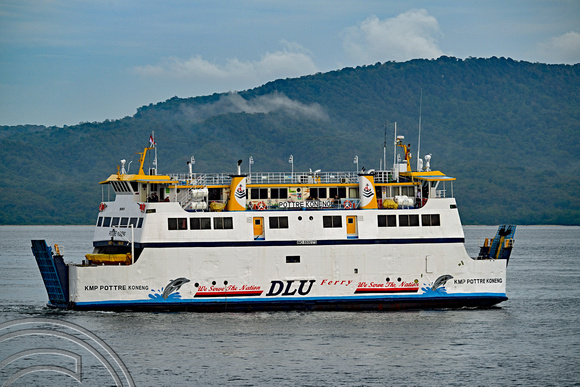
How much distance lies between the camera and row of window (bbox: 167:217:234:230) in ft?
104

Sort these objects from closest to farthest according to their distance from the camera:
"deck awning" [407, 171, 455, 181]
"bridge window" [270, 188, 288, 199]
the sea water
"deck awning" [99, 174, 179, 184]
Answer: the sea water, "deck awning" [99, 174, 179, 184], "deck awning" [407, 171, 455, 181], "bridge window" [270, 188, 288, 199]

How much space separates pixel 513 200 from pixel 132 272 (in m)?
170

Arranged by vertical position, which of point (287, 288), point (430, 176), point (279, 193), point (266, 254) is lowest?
point (287, 288)

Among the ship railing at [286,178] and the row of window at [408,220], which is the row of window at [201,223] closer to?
the ship railing at [286,178]

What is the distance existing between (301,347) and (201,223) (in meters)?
6.85

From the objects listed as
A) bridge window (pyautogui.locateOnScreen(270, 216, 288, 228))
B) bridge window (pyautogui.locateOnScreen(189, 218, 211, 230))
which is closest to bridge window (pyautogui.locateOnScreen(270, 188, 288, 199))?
bridge window (pyautogui.locateOnScreen(270, 216, 288, 228))

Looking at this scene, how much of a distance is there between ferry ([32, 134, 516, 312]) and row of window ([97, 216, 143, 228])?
0.16 feet

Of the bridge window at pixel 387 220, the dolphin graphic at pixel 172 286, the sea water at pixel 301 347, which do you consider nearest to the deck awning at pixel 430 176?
the bridge window at pixel 387 220

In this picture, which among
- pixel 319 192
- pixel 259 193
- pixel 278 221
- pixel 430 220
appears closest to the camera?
pixel 278 221

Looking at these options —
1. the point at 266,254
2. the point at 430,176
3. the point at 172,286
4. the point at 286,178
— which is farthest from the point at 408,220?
the point at 172,286

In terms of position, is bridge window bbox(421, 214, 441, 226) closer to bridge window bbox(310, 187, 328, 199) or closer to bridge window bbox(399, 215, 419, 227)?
bridge window bbox(399, 215, 419, 227)

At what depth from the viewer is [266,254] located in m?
32.0

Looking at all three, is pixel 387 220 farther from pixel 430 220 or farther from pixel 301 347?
pixel 301 347

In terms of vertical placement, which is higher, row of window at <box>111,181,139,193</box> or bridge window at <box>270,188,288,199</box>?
row of window at <box>111,181,139,193</box>
